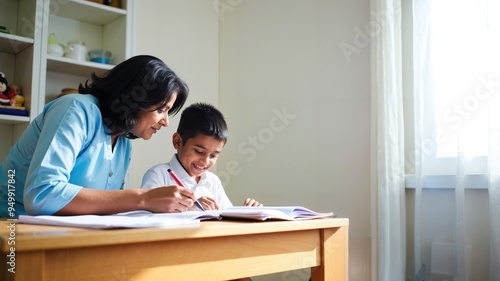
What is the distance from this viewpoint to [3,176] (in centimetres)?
114

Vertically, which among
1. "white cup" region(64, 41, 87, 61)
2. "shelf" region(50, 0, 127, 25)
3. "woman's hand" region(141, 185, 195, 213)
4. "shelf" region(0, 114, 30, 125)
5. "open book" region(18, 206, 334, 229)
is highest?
"shelf" region(50, 0, 127, 25)

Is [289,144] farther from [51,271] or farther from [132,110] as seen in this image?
[51,271]

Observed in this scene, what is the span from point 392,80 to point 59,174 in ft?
5.13

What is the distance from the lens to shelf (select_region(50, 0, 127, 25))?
2.21m

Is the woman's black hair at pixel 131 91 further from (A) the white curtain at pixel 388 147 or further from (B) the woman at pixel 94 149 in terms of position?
(A) the white curtain at pixel 388 147

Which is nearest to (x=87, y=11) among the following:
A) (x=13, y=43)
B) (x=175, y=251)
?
(x=13, y=43)

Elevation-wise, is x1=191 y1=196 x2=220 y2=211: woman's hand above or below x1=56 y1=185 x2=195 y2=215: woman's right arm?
below

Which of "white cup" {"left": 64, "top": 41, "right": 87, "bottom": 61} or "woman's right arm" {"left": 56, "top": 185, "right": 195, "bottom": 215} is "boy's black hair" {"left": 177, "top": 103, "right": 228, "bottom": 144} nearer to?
"woman's right arm" {"left": 56, "top": 185, "right": 195, "bottom": 215}

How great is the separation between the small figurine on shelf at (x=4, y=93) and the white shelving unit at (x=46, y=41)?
72mm

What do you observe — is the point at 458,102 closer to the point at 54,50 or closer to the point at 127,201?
the point at 127,201

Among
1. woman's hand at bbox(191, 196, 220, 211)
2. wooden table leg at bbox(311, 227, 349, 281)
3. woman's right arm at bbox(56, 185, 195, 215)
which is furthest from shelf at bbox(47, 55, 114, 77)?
wooden table leg at bbox(311, 227, 349, 281)

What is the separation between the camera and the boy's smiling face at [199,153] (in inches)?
60.4

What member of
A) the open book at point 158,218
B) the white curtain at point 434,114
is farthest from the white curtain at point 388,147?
the open book at point 158,218

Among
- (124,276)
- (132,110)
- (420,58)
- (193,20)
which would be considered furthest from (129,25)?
(124,276)
